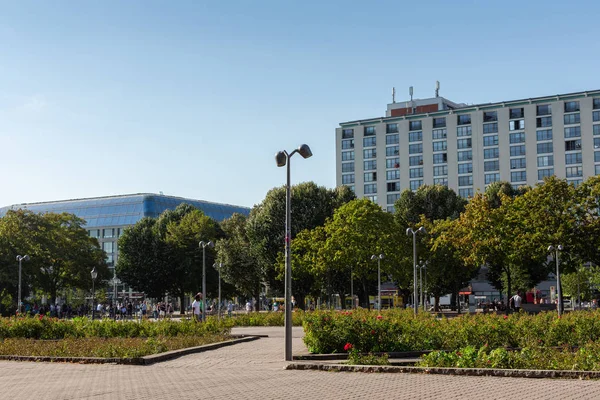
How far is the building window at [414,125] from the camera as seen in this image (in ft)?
415

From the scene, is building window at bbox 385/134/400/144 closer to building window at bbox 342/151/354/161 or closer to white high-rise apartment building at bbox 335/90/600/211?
white high-rise apartment building at bbox 335/90/600/211

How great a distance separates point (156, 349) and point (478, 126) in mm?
106894

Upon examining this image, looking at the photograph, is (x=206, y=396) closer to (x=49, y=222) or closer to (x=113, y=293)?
(x=49, y=222)

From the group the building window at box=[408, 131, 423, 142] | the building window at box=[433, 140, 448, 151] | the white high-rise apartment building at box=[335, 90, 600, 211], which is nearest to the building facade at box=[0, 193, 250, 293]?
the white high-rise apartment building at box=[335, 90, 600, 211]

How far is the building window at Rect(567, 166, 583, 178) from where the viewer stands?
11481cm

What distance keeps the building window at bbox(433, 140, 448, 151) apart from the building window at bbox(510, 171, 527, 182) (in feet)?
37.7

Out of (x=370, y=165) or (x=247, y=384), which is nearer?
(x=247, y=384)

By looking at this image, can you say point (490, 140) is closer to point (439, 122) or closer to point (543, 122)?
point (543, 122)

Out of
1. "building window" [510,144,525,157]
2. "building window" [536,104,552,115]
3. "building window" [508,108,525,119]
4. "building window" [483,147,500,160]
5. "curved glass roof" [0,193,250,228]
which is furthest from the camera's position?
"curved glass roof" [0,193,250,228]

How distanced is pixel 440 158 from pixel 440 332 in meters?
106

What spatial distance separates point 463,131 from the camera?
12275cm

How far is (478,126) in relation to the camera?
121m

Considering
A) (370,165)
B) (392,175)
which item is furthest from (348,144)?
(392,175)

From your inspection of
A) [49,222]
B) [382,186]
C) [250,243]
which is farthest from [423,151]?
[49,222]
